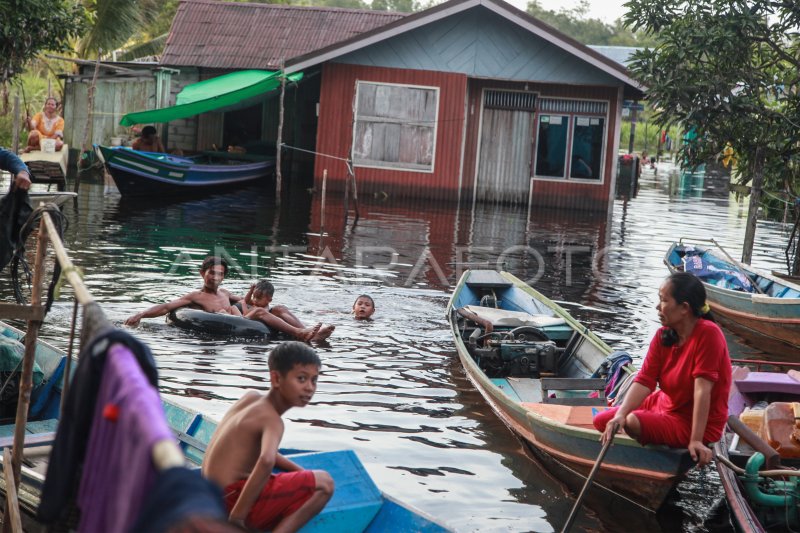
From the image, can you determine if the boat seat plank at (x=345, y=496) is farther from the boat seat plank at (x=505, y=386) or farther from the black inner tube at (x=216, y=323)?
the black inner tube at (x=216, y=323)

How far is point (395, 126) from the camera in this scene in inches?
970

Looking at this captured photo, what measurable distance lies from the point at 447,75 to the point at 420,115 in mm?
1201

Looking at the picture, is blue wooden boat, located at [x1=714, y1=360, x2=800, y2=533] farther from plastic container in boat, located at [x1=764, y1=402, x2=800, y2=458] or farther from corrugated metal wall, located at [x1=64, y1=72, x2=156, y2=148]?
corrugated metal wall, located at [x1=64, y1=72, x2=156, y2=148]

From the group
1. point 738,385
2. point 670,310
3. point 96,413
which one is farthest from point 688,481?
point 96,413

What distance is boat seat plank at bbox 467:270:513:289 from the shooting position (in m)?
12.1

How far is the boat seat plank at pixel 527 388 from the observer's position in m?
8.74

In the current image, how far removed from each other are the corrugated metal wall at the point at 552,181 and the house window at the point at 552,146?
10.4 inches

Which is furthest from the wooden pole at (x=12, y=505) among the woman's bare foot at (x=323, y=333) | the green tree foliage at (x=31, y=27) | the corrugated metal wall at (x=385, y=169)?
the corrugated metal wall at (x=385, y=169)

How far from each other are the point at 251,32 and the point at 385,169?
21.4 ft

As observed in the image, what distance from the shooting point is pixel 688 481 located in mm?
7355

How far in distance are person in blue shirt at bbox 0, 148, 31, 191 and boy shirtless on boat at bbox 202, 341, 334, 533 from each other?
2.54m

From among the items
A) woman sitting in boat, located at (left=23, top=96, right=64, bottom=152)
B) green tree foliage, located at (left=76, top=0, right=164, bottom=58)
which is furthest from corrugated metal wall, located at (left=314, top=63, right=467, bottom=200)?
woman sitting in boat, located at (left=23, top=96, right=64, bottom=152)

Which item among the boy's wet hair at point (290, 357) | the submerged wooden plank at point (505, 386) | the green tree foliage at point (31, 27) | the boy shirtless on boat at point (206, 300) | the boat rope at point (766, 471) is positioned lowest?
the submerged wooden plank at point (505, 386)

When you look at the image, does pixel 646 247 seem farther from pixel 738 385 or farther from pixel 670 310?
pixel 670 310
